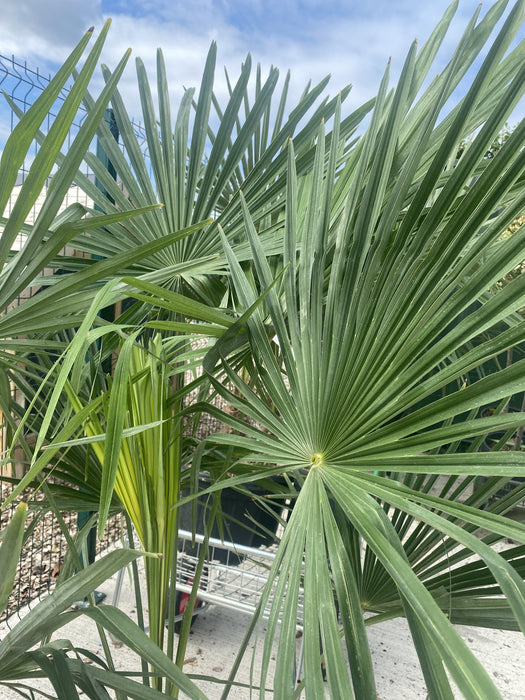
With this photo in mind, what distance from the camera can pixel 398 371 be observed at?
0.64 m

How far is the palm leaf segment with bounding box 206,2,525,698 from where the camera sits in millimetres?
489

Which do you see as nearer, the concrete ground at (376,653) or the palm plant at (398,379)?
the palm plant at (398,379)

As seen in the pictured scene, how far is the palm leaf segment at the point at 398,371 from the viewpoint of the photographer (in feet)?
1.60

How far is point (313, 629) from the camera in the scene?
1.68ft

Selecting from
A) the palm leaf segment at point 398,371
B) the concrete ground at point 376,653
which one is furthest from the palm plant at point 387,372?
the concrete ground at point 376,653

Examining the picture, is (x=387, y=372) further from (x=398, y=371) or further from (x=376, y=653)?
(x=376, y=653)

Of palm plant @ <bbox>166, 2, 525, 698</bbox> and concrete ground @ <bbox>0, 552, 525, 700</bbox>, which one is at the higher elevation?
palm plant @ <bbox>166, 2, 525, 698</bbox>

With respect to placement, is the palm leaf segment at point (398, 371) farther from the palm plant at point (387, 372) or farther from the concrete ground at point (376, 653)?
the concrete ground at point (376, 653)

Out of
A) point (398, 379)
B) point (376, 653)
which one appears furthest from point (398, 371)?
point (376, 653)

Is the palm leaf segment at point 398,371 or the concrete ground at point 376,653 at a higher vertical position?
the palm leaf segment at point 398,371

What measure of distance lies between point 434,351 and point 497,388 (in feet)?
0.28

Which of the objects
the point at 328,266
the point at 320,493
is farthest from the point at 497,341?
the point at 328,266

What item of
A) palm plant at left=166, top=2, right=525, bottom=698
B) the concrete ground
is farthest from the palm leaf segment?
the concrete ground

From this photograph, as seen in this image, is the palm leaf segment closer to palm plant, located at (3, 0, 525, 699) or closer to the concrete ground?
palm plant, located at (3, 0, 525, 699)
